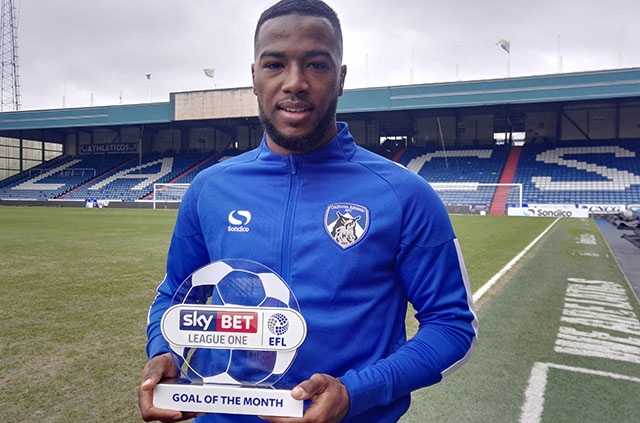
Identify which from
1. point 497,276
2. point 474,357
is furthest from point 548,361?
point 497,276

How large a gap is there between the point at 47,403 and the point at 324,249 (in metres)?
2.28

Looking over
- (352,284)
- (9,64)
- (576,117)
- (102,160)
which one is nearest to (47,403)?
(352,284)

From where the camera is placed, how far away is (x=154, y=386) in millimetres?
924

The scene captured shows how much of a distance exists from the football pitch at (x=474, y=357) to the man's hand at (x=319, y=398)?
1886mm

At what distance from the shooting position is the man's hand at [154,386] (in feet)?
2.96

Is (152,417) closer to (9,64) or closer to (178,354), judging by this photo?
(178,354)

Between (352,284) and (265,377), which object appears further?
(352,284)

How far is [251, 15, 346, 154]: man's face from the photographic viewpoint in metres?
1.14

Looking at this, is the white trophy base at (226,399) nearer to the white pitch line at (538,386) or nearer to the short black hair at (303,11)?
the short black hair at (303,11)

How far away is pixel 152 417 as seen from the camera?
90 centimetres

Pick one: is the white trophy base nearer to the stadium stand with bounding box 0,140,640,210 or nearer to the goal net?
the stadium stand with bounding box 0,140,640,210

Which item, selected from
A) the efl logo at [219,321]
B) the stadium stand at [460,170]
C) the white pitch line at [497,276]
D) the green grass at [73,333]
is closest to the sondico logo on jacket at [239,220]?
the efl logo at [219,321]

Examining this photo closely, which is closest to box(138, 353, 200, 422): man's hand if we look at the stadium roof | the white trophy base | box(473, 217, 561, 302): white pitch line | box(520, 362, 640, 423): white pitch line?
the white trophy base

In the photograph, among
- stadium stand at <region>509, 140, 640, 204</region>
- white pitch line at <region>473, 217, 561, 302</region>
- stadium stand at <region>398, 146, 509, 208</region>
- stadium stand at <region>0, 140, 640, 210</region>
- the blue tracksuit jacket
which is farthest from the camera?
stadium stand at <region>398, 146, 509, 208</region>
